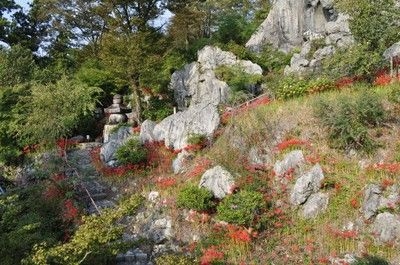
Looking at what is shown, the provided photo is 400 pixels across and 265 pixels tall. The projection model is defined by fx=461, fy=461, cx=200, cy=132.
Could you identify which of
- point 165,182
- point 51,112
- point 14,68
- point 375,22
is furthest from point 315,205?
point 14,68

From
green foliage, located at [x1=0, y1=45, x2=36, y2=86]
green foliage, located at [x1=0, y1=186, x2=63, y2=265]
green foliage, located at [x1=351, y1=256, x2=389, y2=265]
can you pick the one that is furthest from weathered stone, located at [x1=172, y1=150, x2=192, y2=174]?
green foliage, located at [x1=0, y1=45, x2=36, y2=86]

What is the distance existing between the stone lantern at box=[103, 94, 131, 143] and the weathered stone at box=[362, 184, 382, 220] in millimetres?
13894

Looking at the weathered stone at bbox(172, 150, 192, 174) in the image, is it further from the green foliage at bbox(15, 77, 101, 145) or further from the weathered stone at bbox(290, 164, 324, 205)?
the green foliage at bbox(15, 77, 101, 145)

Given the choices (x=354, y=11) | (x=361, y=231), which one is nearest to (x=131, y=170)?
(x=361, y=231)

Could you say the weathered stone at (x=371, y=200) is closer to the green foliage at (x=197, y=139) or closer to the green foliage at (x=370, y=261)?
the green foliage at (x=370, y=261)

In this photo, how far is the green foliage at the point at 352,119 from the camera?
1290cm

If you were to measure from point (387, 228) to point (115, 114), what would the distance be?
1645 cm

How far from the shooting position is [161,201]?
13578 millimetres

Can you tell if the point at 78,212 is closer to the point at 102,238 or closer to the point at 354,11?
the point at 102,238

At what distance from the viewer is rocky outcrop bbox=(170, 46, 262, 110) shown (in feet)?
76.6

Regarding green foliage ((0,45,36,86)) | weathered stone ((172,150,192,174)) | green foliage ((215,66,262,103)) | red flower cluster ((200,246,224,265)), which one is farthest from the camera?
green foliage ((0,45,36,86))

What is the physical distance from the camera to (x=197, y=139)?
15.5m

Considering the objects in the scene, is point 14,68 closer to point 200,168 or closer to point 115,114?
point 115,114

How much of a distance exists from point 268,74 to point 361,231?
14420mm
